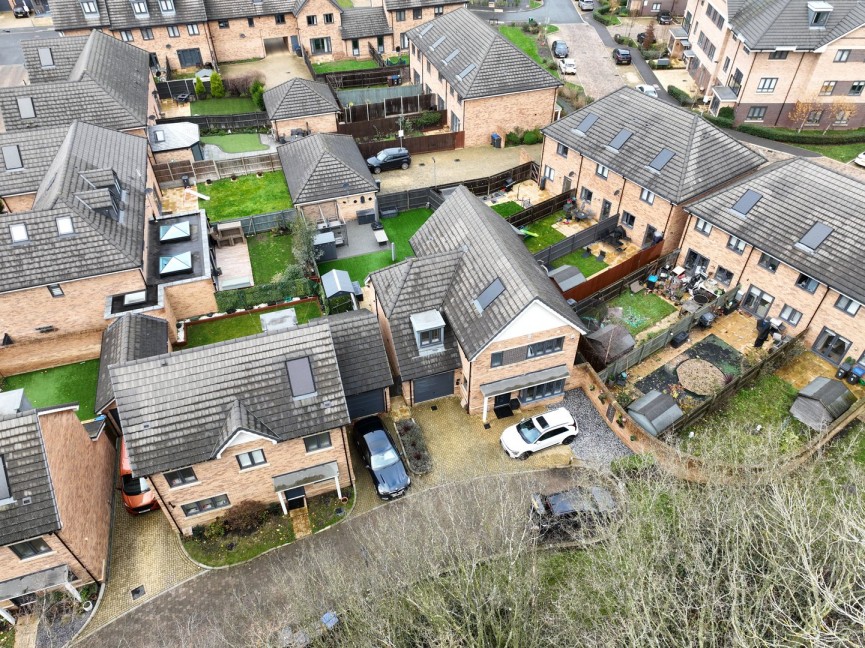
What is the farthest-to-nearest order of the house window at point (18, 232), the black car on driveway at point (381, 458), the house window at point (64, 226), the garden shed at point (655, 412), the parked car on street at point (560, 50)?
the parked car on street at point (560, 50) < the house window at point (64, 226) < the house window at point (18, 232) < the garden shed at point (655, 412) < the black car on driveway at point (381, 458)

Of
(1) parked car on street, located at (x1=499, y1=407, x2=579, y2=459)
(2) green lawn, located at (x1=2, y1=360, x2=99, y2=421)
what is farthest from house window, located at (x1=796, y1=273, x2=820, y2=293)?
(2) green lawn, located at (x1=2, y1=360, x2=99, y2=421)

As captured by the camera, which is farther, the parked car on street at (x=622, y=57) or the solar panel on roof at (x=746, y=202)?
the parked car on street at (x=622, y=57)

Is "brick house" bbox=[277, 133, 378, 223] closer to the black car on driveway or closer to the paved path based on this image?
the black car on driveway

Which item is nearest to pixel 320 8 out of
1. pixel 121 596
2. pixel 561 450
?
pixel 561 450

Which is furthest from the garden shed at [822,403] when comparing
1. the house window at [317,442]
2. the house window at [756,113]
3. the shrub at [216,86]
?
the shrub at [216,86]

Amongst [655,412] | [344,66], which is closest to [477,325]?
[655,412]

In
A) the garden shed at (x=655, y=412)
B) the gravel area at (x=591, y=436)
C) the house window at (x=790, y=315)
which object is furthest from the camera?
the house window at (x=790, y=315)

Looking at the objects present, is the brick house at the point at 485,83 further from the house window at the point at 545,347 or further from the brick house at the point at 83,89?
the house window at the point at 545,347
